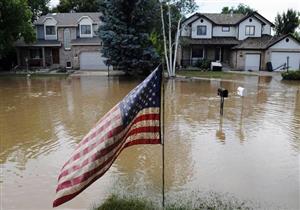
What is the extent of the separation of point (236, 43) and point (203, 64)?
15.7ft

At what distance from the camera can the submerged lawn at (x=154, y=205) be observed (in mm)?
5973

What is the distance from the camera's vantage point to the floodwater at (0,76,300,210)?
7027 millimetres

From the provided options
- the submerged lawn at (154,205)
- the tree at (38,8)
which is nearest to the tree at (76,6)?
the tree at (38,8)

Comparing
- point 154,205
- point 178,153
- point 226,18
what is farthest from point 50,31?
point 154,205

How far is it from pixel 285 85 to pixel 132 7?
44.9ft

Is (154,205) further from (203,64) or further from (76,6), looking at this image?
(76,6)

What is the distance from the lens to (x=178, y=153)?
952cm

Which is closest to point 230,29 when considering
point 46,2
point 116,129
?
point 46,2

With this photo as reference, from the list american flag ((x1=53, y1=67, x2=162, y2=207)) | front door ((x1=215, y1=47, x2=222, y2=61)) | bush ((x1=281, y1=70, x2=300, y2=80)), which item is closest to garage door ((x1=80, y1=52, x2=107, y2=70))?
front door ((x1=215, y1=47, x2=222, y2=61))

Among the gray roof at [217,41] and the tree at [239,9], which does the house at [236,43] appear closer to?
the gray roof at [217,41]

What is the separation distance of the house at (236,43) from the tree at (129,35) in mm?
8816

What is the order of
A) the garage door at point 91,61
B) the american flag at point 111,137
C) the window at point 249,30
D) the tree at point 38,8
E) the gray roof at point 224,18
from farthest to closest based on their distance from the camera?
the tree at point 38,8, the gray roof at point 224,18, the window at point 249,30, the garage door at point 91,61, the american flag at point 111,137

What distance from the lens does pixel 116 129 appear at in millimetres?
4887

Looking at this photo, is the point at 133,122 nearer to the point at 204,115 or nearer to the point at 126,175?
the point at 126,175
